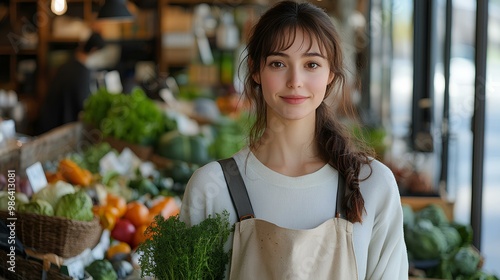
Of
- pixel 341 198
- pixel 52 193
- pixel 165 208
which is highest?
pixel 341 198

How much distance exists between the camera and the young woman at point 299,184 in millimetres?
1729

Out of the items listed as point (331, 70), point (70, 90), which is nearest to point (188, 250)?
point (331, 70)

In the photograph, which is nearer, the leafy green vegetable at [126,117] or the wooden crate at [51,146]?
the wooden crate at [51,146]

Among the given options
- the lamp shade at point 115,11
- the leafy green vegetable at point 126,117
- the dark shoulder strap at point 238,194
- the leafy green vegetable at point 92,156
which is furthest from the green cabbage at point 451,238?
the lamp shade at point 115,11

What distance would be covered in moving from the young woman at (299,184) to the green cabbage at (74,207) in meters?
0.94

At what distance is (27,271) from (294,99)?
1.00m

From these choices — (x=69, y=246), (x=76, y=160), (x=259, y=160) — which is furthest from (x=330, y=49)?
(x=76, y=160)

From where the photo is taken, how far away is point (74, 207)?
268cm

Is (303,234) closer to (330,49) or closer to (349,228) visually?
(349,228)

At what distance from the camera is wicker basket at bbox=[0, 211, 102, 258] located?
249 cm

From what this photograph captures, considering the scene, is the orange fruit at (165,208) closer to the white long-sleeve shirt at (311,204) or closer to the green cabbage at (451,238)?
the green cabbage at (451,238)

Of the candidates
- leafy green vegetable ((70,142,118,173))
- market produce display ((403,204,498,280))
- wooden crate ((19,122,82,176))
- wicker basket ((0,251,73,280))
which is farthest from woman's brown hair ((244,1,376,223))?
leafy green vegetable ((70,142,118,173))

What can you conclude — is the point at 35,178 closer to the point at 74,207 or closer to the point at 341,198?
the point at 74,207

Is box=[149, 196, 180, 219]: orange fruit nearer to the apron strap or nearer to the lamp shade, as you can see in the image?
the apron strap
